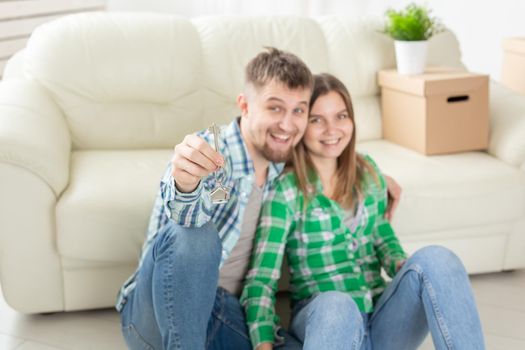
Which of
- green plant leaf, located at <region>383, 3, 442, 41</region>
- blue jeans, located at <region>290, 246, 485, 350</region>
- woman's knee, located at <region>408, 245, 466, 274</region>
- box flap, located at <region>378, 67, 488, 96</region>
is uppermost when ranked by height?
green plant leaf, located at <region>383, 3, 442, 41</region>

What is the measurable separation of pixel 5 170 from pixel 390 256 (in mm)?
1068

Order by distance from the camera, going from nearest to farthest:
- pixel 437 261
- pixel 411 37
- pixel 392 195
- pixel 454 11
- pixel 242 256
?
pixel 437 261
pixel 242 256
pixel 392 195
pixel 411 37
pixel 454 11

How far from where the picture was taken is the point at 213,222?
5.43ft

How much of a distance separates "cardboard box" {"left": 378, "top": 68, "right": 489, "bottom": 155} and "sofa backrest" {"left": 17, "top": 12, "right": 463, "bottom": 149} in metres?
0.27

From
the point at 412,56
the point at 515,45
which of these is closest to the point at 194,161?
the point at 412,56

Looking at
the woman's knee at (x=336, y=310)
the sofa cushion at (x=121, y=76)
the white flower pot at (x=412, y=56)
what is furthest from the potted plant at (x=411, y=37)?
the woman's knee at (x=336, y=310)

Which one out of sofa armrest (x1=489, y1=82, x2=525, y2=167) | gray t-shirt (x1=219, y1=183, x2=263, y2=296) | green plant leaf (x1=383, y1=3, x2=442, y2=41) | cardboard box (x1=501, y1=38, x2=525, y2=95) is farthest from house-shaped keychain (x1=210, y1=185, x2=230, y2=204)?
cardboard box (x1=501, y1=38, x2=525, y2=95)

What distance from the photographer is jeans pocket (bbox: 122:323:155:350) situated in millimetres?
1683

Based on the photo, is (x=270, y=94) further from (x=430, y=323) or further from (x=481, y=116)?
(x=481, y=116)

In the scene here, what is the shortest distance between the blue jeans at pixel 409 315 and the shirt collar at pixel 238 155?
34 centimetres

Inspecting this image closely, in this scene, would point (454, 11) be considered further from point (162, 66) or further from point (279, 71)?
point (279, 71)

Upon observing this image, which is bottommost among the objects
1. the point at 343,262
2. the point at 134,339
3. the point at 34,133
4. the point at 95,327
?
the point at 95,327

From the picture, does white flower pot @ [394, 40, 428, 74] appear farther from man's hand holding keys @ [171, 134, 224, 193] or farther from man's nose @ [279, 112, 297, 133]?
man's hand holding keys @ [171, 134, 224, 193]

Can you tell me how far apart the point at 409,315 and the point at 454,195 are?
31.4 inches
